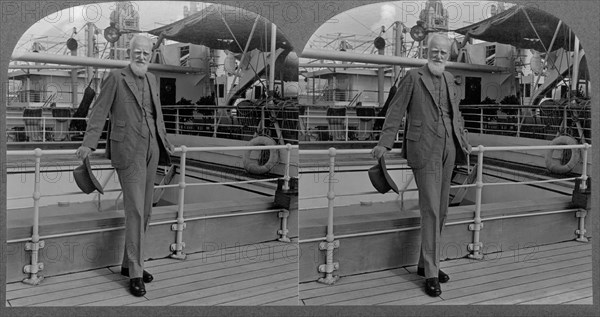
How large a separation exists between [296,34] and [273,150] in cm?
60

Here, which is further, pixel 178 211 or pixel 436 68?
pixel 178 211

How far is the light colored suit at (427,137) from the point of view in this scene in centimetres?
362

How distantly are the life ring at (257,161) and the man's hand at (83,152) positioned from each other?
769 millimetres

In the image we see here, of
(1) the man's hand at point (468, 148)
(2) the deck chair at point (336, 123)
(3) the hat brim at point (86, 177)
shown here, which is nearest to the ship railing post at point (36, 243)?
(3) the hat brim at point (86, 177)

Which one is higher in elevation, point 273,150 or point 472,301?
point 273,150

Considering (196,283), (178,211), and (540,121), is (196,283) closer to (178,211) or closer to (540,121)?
(178,211)

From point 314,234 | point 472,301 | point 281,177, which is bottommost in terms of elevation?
point 472,301

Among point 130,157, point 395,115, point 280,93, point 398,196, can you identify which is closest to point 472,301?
point 398,196

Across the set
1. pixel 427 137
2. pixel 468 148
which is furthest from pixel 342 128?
pixel 468 148

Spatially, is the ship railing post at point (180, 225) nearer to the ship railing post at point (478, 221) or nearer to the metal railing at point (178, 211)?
the metal railing at point (178, 211)

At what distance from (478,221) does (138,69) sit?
187 cm

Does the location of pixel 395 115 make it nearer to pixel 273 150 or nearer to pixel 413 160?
pixel 413 160

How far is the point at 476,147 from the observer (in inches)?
148

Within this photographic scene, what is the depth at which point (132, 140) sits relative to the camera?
356 centimetres
